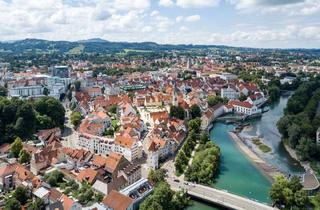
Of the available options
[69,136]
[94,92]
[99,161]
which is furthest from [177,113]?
[94,92]

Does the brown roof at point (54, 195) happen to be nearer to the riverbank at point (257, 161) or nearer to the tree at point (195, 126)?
the riverbank at point (257, 161)

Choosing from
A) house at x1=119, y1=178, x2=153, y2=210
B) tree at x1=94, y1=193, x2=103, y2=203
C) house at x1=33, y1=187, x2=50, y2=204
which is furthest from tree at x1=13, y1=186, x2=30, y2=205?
house at x1=119, y1=178, x2=153, y2=210

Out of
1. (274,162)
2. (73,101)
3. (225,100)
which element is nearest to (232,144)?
(274,162)

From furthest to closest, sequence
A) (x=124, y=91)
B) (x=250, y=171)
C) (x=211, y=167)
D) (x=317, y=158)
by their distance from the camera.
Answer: (x=124, y=91), (x=317, y=158), (x=250, y=171), (x=211, y=167)

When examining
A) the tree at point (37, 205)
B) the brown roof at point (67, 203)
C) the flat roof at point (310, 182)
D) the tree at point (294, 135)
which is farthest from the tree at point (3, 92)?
the flat roof at point (310, 182)

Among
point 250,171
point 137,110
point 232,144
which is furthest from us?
point 137,110

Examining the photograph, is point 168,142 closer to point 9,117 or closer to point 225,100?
point 9,117
